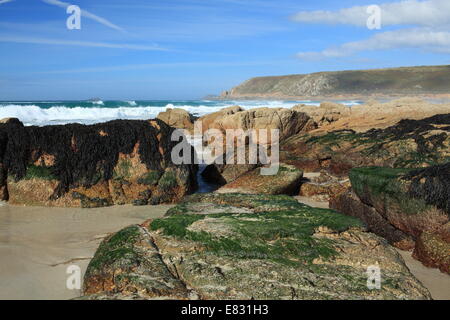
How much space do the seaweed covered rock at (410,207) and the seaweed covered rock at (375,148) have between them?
124 inches

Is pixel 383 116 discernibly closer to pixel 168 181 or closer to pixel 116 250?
pixel 168 181

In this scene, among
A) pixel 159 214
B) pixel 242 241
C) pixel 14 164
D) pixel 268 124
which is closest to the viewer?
pixel 242 241

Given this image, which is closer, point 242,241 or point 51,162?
point 242,241

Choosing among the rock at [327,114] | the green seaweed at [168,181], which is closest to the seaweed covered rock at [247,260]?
the green seaweed at [168,181]

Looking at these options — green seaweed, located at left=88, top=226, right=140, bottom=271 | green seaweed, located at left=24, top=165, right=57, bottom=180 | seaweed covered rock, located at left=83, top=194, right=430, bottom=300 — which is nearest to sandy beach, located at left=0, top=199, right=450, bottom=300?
green seaweed, located at left=88, top=226, right=140, bottom=271

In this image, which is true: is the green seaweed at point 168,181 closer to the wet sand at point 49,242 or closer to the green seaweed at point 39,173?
the wet sand at point 49,242

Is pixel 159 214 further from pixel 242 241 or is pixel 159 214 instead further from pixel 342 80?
pixel 342 80

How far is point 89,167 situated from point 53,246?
9.28 feet

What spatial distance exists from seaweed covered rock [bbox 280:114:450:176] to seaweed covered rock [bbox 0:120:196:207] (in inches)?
159

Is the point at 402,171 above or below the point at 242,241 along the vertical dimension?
above

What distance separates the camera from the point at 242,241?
16.0 ft
